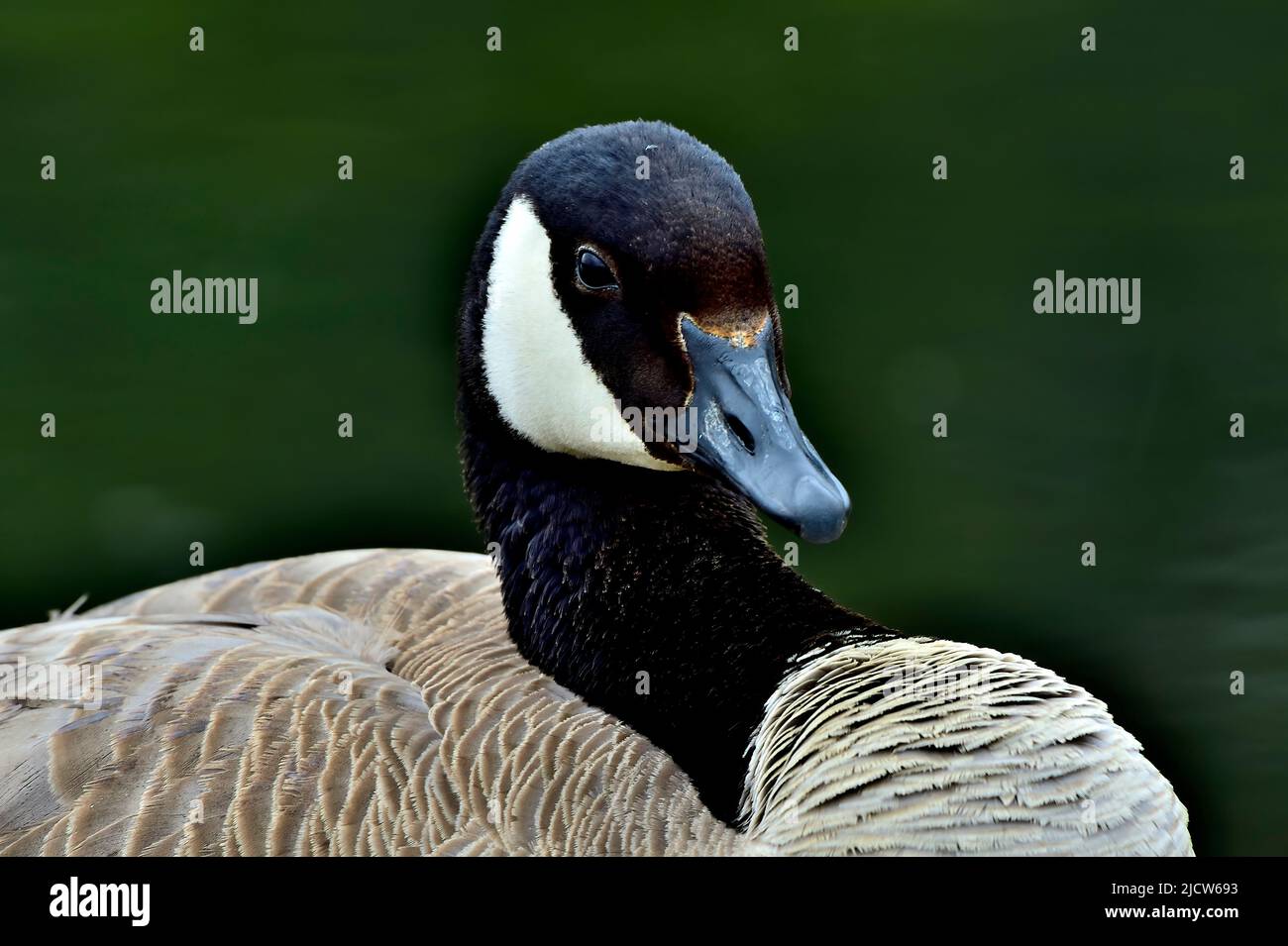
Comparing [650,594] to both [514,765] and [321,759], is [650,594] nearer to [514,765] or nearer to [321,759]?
[514,765]

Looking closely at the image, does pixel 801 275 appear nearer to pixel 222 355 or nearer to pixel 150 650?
pixel 222 355

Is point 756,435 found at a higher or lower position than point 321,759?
higher

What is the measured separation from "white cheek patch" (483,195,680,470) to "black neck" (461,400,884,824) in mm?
102

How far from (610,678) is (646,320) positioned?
0.82 metres

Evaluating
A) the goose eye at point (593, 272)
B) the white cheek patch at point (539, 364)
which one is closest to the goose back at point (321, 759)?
the white cheek patch at point (539, 364)

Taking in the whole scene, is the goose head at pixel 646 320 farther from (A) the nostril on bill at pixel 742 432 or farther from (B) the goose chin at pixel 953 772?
(B) the goose chin at pixel 953 772

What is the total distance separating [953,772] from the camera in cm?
310

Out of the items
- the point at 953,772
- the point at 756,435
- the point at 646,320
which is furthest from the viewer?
the point at 646,320

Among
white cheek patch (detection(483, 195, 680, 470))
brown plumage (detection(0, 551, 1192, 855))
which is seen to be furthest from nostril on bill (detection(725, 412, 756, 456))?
brown plumage (detection(0, 551, 1192, 855))

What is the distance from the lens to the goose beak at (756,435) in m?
3.14

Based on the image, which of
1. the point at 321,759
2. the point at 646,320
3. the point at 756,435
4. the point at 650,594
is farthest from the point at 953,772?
the point at 321,759

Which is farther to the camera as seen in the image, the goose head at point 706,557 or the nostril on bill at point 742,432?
the nostril on bill at point 742,432
